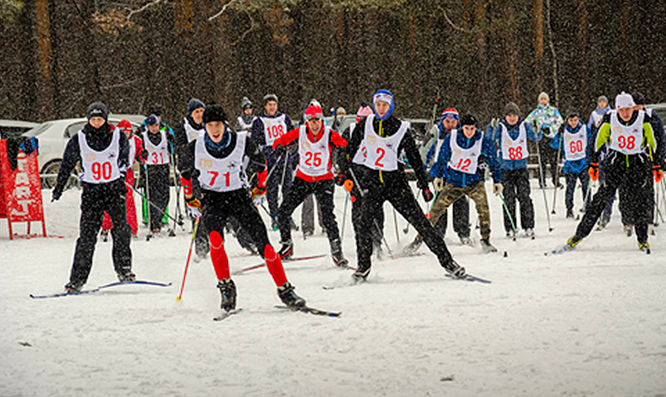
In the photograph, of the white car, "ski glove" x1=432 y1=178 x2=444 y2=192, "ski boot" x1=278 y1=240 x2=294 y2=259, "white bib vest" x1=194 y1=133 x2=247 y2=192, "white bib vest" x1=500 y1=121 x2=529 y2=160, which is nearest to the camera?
"white bib vest" x1=194 y1=133 x2=247 y2=192

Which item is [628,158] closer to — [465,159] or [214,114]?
[465,159]

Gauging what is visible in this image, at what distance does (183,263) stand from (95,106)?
8.46 ft

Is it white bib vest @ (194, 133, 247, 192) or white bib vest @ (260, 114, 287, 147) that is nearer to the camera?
white bib vest @ (194, 133, 247, 192)

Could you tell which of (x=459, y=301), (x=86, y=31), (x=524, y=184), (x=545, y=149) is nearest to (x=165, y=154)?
(x=524, y=184)

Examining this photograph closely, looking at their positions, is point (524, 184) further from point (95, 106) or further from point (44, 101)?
point (44, 101)

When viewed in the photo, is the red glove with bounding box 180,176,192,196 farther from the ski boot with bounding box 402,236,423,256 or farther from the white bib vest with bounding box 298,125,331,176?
the ski boot with bounding box 402,236,423,256

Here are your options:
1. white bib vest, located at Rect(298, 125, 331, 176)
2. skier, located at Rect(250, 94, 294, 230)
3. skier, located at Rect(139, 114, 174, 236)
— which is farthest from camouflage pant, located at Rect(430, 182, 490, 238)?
skier, located at Rect(139, 114, 174, 236)

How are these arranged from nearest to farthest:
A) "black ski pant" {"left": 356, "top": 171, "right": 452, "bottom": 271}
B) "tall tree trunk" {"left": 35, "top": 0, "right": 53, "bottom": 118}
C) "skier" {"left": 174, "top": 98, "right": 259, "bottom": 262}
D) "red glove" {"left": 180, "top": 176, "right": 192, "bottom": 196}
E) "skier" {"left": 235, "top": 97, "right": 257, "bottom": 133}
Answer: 1. "red glove" {"left": 180, "top": 176, "right": 192, "bottom": 196}
2. "black ski pant" {"left": 356, "top": 171, "right": 452, "bottom": 271}
3. "skier" {"left": 174, "top": 98, "right": 259, "bottom": 262}
4. "skier" {"left": 235, "top": 97, "right": 257, "bottom": 133}
5. "tall tree trunk" {"left": 35, "top": 0, "right": 53, "bottom": 118}

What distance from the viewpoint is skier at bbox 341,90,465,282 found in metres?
8.00

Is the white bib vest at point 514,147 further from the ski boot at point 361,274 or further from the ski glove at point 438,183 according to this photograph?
the ski boot at point 361,274

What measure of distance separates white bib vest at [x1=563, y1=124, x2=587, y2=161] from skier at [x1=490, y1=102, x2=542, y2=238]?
6.18ft

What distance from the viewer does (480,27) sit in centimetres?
2477

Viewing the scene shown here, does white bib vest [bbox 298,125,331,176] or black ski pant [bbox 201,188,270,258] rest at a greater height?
white bib vest [bbox 298,125,331,176]

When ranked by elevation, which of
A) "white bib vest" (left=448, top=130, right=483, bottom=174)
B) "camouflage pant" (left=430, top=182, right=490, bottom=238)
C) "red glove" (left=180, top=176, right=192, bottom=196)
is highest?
"white bib vest" (left=448, top=130, right=483, bottom=174)
